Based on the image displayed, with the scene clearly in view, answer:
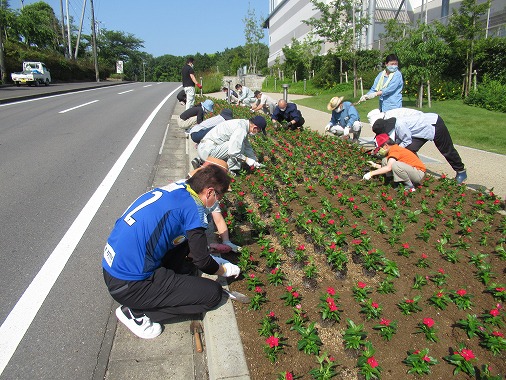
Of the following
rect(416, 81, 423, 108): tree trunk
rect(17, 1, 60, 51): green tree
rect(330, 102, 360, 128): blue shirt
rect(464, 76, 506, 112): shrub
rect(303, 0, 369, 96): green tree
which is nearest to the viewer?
rect(330, 102, 360, 128): blue shirt

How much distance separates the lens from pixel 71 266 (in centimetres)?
360

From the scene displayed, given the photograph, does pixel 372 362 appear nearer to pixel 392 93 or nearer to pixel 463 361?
pixel 463 361

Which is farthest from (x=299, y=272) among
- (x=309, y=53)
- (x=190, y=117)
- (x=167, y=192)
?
(x=309, y=53)

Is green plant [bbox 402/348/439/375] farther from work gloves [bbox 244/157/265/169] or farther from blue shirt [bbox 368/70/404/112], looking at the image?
blue shirt [bbox 368/70/404/112]

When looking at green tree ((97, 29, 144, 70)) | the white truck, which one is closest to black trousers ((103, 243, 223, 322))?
the white truck

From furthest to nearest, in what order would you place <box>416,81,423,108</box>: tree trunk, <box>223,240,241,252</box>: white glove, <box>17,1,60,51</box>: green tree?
<box>17,1,60,51</box>: green tree < <box>416,81,423,108</box>: tree trunk < <box>223,240,241,252</box>: white glove

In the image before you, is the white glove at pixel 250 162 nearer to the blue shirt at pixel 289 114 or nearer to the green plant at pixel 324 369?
the blue shirt at pixel 289 114

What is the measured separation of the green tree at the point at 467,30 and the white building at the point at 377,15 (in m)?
2.21

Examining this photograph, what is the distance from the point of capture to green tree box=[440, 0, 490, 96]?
1342 cm

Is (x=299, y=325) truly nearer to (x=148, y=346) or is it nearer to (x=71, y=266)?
(x=148, y=346)

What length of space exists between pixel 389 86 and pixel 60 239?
6.30 metres

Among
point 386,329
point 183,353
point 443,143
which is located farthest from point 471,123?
point 183,353

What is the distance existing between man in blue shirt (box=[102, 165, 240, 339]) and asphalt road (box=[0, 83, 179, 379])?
36 centimetres

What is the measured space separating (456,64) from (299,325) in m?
17.5
